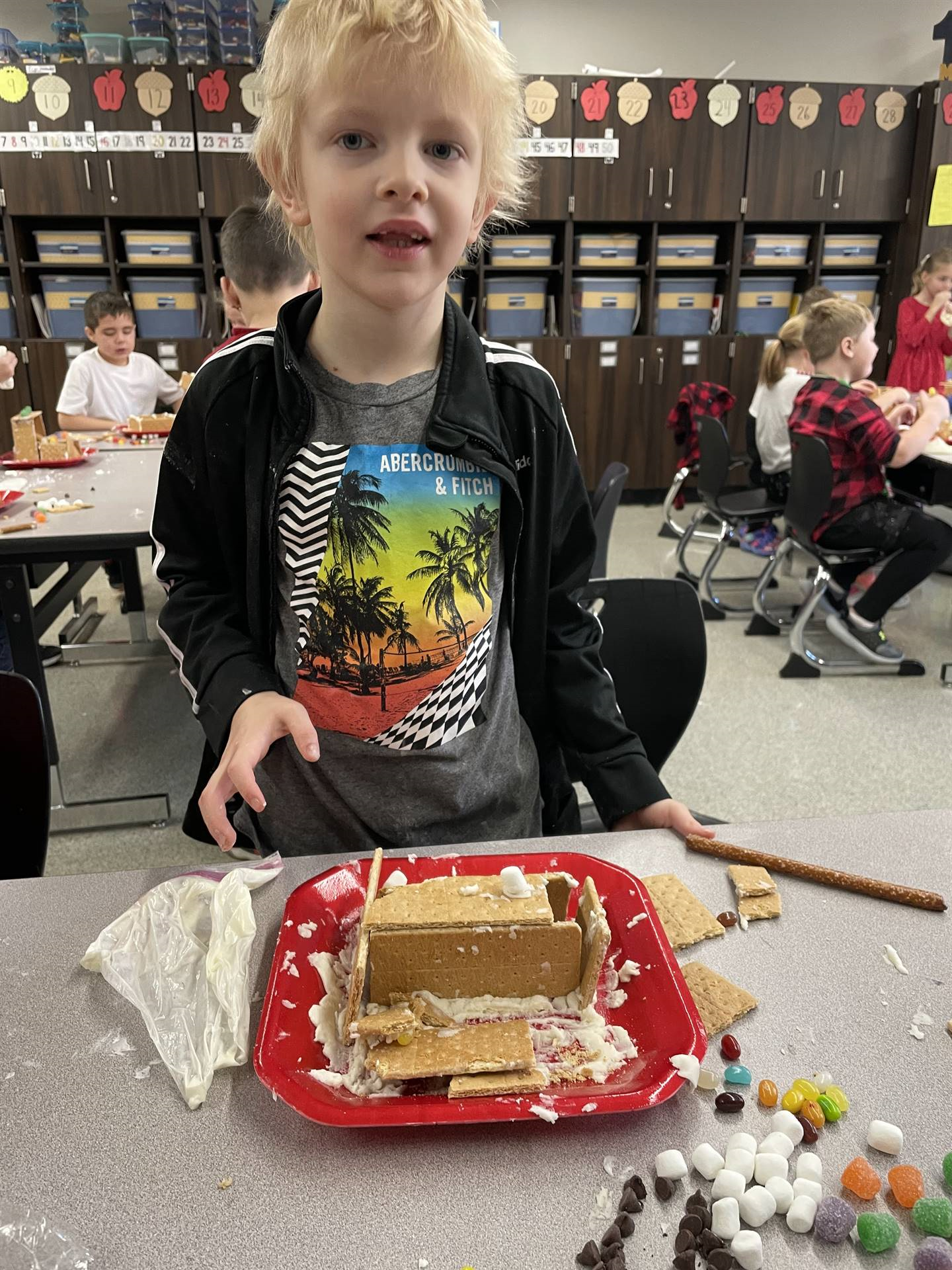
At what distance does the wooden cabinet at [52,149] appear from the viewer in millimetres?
4805

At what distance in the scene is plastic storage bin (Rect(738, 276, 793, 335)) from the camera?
5.58 meters

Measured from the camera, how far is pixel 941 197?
5273 millimetres

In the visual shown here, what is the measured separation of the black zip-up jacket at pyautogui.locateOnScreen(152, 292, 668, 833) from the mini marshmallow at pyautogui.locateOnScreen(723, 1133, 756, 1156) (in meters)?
0.40

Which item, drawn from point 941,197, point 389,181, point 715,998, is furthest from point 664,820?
point 941,197

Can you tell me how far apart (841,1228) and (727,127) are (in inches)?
230

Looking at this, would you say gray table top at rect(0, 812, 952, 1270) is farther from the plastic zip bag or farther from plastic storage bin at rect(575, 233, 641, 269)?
plastic storage bin at rect(575, 233, 641, 269)

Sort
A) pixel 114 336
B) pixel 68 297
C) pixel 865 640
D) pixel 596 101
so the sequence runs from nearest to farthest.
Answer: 1. pixel 865 640
2. pixel 114 336
3. pixel 596 101
4. pixel 68 297

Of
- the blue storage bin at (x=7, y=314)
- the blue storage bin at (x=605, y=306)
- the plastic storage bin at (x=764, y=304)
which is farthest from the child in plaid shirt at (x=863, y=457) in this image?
the blue storage bin at (x=7, y=314)

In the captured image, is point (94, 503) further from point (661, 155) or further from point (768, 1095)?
point (661, 155)

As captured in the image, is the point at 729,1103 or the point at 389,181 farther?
the point at 389,181

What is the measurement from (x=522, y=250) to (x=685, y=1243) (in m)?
5.49

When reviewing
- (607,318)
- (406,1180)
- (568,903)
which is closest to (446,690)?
(568,903)

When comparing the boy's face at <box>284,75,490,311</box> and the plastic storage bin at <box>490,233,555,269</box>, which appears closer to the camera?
the boy's face at <box>284,75,490,311</box>

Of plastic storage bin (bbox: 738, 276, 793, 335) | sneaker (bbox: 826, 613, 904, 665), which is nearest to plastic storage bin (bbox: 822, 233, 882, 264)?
plastic storage bin (bbox: 738, 276, 793, 335)
